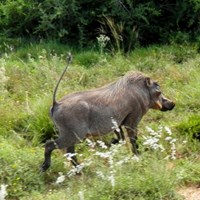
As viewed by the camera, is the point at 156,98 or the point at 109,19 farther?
the point at 109,19

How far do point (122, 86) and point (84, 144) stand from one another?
28.5 inches

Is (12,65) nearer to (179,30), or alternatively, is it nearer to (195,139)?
(179,30)

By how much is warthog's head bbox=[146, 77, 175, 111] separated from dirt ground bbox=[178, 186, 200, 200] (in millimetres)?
1345

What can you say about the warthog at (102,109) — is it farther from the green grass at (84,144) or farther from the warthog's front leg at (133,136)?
the green grass at (84,144)

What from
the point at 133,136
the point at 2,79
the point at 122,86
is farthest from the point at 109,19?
the point at 133,136

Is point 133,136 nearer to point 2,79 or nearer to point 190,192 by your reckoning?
point 190,192

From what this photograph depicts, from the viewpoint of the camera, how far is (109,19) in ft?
33.0

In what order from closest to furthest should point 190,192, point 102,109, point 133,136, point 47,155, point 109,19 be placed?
point 190,192
point 47,155
point 102,109
point 133,136
point 109,19

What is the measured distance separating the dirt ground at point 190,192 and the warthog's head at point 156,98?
1345mm

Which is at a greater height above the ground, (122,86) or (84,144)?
(122,86)

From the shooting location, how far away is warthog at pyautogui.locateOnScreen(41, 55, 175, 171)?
5730 mm

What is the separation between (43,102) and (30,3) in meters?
4.04

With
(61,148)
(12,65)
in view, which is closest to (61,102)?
(61,148)

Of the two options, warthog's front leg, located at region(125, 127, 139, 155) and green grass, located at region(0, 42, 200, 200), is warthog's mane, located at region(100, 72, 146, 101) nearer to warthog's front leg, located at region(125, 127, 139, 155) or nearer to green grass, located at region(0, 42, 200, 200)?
warthog's front leg, located at region(125, 127, 139, 155)
